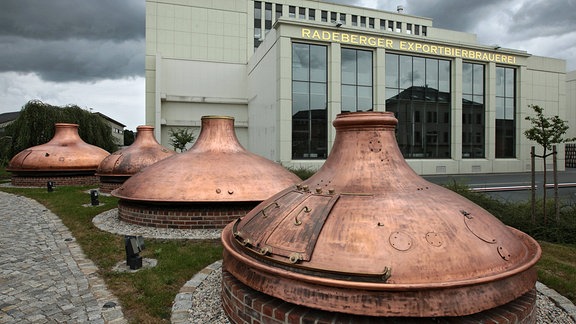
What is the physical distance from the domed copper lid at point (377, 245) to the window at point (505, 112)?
29.1 meters

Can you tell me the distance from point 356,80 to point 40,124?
71.7 ft

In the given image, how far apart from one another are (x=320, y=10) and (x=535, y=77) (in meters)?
22.1

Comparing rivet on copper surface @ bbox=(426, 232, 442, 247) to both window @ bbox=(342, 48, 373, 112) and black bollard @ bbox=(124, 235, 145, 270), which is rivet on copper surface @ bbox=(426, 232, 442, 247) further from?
window @ bbox=(342, 48, 373, 112)

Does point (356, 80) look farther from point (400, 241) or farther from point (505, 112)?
point (400, 241)

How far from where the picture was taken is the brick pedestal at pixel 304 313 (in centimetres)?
298

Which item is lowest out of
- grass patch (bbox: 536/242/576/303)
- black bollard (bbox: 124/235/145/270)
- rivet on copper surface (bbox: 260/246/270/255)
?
grass patch (bbox: 536/242/576/303)

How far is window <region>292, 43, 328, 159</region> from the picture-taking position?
23.6 meters

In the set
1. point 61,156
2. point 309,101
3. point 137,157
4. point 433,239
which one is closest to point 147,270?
point 433,239

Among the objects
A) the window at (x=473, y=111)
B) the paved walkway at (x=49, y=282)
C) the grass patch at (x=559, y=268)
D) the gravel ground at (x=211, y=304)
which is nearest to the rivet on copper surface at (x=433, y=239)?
the gravel ground at (x=211, y=304)

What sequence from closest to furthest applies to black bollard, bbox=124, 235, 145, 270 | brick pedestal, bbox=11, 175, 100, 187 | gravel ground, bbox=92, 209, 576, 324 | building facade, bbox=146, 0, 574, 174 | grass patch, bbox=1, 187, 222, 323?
gravel ground, bbox=92, 209, 576, 324, grass patch, bbox=1, 187, 222, 323, black bollard, bbox=124, 235, 145, 270, brick pedestal, bbox=11, 175, 100, 187, building facade, bbox=146, 0, 574, 174

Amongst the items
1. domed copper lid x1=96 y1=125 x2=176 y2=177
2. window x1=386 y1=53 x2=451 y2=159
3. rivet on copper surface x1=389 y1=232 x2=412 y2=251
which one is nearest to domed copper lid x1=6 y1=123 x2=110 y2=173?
domed copper lid x1=96 y1=125 x2=176 y2=177

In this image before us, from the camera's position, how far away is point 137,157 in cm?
1488

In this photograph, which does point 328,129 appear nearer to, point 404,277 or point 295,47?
point 295,47

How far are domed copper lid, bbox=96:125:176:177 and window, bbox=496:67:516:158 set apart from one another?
85.9 ft
